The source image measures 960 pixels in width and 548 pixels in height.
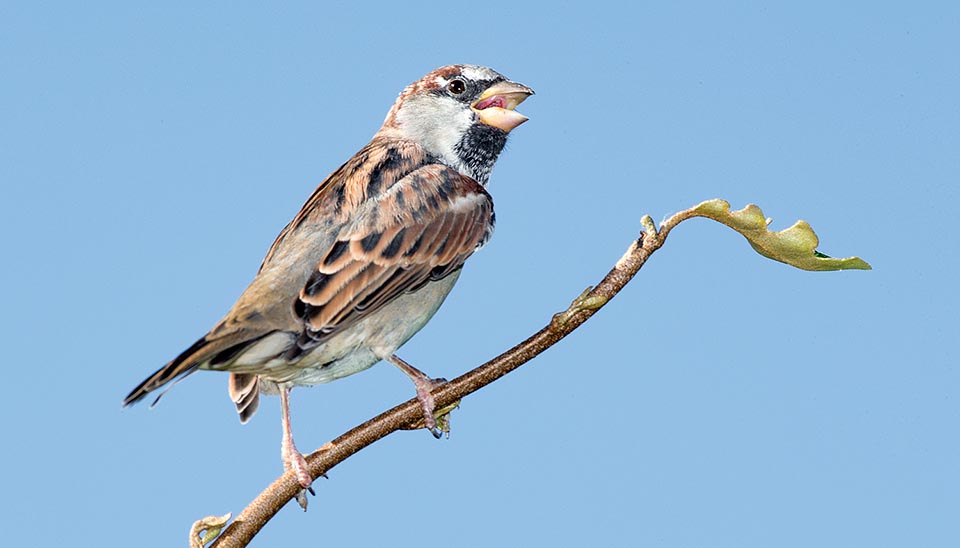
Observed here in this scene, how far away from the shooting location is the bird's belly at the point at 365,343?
4891mm

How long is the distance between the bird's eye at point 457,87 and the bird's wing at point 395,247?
2.02 ft

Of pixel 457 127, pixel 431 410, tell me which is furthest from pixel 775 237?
pixel 457 127

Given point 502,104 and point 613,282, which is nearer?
point 613,282

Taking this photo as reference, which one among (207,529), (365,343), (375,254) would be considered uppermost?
(375,254)

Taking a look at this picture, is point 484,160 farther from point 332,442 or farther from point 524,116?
point 332,442

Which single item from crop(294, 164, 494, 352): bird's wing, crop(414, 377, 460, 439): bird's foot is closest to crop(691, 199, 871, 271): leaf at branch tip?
crop(414, 377, 460, 439): bird's foot

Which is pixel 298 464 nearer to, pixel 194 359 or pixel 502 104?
pixel 194 359

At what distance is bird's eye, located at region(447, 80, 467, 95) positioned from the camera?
19.4 feet

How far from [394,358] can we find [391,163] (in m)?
1.13

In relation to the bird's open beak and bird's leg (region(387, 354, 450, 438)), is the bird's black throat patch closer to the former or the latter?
the bird's open beak

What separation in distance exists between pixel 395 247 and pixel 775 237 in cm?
218

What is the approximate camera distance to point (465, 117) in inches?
229

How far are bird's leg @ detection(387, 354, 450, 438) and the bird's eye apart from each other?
176 cm

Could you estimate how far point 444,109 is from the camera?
19.3 feet
